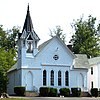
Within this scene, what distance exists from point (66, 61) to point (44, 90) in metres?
6.82

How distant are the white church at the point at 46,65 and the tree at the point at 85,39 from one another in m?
27.0

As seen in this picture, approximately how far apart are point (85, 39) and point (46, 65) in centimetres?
3296

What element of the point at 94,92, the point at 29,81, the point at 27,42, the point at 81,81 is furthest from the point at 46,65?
the point at 94,92

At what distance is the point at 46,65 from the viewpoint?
214ft

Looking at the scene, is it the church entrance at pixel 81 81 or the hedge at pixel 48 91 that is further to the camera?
the church entrance at pixel 81 81

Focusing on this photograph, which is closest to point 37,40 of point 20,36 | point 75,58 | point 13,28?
point 20,36

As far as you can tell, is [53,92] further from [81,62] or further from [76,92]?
[81,62]

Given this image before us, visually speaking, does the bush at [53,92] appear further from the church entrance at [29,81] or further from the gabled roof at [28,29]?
the gabled roof at [28,29]

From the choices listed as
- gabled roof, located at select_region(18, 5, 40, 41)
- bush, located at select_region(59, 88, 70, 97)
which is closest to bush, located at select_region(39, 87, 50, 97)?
bush, located at select_region(59, 88, 70, 97)

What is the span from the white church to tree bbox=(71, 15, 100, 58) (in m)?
27.0

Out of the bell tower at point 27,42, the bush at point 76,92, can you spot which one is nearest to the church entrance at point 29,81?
the bell tower at point 27,42

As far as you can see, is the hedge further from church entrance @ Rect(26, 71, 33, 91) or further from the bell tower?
the bell tower

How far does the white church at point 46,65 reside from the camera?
64438 millimetres

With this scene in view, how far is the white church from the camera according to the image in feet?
211
